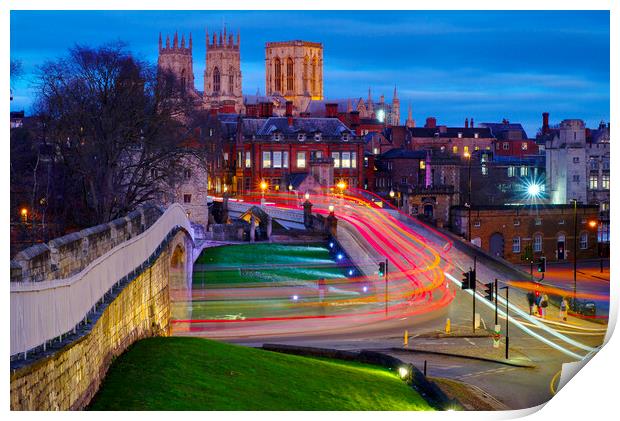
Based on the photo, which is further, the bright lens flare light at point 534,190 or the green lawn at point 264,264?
the bright lens flare light at point 534,190

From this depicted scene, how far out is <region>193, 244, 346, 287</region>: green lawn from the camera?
58969 mm

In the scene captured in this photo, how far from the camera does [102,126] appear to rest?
174 ft

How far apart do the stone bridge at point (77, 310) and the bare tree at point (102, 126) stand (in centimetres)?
2054

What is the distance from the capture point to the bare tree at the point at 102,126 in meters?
52.5

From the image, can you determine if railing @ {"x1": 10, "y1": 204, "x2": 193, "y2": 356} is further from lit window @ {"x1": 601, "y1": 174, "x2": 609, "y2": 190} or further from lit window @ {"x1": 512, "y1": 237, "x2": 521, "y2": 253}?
lit window @ {"x1": 601, "y1": 174, "x2": 609, "y2": 190}

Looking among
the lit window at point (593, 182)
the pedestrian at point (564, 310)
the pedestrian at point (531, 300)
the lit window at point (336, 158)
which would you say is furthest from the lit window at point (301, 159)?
the pedestrian at point (564, 310)

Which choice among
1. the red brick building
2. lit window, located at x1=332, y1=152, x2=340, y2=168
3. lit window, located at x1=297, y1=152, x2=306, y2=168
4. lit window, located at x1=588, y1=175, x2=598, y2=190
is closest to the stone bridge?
the red brick building

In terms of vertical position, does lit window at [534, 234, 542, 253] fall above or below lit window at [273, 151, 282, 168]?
below

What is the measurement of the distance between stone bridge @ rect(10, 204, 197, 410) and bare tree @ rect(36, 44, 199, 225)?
2054 cm

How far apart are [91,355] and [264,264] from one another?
41595 mm

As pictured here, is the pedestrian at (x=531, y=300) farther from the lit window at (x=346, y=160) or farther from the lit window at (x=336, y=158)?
the lit window at (x=346, y=160)

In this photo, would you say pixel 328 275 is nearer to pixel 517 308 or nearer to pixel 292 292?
Result: pixel 292 292
